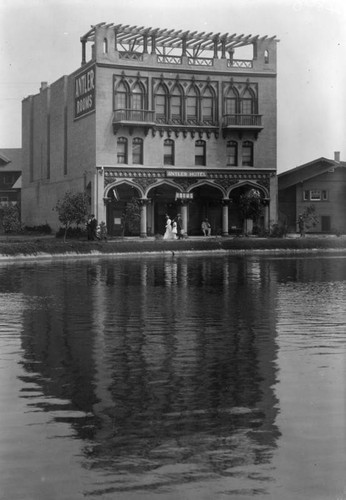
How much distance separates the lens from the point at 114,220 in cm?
6475

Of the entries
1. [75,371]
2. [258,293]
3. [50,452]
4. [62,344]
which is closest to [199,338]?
[62,344]

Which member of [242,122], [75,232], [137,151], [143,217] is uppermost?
[242,122]

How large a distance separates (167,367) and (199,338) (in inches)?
107

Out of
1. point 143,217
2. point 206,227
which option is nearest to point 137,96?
point 143,217

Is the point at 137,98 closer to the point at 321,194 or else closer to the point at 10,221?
the point at 10,221

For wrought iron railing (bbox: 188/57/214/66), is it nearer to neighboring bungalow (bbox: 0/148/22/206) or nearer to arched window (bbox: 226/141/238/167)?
arched window (bbox: 226/141/238/167)

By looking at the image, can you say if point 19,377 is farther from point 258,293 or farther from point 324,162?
point 324,162

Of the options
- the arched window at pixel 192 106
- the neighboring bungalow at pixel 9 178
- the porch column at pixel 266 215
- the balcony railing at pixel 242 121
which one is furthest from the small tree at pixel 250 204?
the neighboring bungalow at pixel 9 178

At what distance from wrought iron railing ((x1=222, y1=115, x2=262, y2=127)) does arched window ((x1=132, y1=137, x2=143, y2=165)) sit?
6.65 meters

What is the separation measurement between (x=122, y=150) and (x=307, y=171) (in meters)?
17.0

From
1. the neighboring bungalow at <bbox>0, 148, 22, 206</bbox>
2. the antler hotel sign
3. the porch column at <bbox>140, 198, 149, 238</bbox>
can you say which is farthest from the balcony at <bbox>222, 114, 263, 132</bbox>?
the neighboring bungalow at <bbox>0, 148, 22, 206</bbox>

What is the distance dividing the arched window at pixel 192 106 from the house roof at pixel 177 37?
349cm

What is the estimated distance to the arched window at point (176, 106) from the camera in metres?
65.2

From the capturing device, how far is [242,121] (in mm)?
66438
